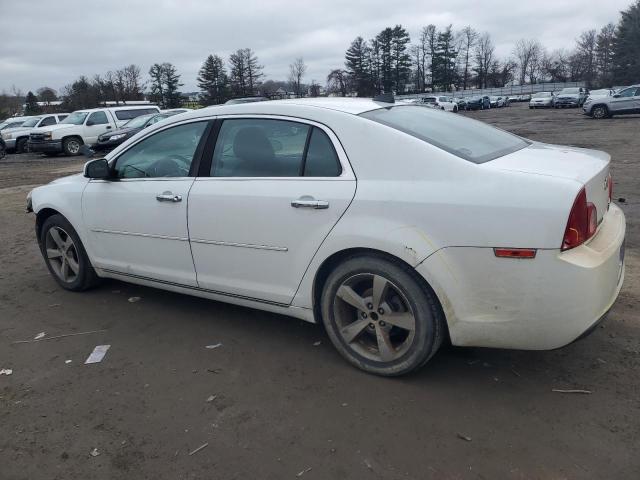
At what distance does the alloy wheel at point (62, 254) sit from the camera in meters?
4.84

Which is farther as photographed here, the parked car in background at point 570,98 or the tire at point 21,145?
the parked car in background at point 570,98

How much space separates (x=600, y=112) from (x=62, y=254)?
1189 inches

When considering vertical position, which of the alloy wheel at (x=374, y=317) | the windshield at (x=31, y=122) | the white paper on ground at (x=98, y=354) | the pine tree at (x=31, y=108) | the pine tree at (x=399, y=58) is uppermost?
the pine tree at (x=399, y=58)

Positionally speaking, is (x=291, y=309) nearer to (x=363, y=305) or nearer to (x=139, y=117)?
(x=363, y=305)

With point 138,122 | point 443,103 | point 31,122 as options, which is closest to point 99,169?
point 138,122

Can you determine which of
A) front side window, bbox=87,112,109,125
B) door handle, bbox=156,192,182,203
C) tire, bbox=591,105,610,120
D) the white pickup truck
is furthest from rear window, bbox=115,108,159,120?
tire, bbox=591,105,610,120

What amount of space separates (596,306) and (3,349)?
3959mm

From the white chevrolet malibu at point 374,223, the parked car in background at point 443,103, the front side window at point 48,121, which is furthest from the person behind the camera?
the parked car in background at point 443,103

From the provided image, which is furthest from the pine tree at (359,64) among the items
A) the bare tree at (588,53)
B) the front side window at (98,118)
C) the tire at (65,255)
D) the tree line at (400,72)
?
the tire at (65,255)

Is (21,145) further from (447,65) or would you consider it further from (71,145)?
(447,65)

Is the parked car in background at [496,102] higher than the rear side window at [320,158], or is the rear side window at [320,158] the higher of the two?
the rear side window at [320,158]

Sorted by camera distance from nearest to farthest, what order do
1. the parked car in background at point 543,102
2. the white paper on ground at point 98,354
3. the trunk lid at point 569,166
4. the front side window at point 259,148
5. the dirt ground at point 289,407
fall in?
1. the dirt ground at point 289,407
2. the trunk lid at point 569,166
3. the front side window at point 259,148
4. the white paper on ground at point 98,354
5. the parked car in background at point 543,102

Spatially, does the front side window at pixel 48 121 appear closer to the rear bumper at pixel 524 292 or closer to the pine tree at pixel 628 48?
the rear bumper at pixel 524 292

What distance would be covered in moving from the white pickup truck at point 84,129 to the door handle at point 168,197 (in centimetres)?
1856
